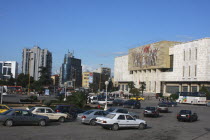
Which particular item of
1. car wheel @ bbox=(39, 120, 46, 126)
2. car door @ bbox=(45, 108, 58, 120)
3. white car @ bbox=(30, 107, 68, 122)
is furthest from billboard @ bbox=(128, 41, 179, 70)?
car wheel @ bbox=(39, 120, 46, 126)

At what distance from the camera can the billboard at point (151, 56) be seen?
10199 centimetres

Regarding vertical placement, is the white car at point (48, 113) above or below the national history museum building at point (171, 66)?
below

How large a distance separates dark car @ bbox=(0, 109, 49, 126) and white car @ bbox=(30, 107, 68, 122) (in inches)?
90.5

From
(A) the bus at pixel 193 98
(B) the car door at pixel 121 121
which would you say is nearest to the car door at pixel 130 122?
(B) the car door at pixel 121 121

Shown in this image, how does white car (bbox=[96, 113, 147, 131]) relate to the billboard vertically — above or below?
below

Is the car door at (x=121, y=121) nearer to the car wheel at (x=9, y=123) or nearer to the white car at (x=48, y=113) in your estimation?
the white car at (x=48, y=113)

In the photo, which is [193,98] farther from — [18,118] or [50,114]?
[18,118]

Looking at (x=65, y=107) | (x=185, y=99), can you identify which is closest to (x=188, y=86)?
(x=185, y=99)

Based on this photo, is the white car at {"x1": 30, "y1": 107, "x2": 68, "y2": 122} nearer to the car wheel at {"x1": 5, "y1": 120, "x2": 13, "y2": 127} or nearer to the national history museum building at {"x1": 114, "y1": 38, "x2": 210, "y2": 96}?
the car wheel at {"x1": 5, "y1": 120, "x2": 13, "y2": 127}

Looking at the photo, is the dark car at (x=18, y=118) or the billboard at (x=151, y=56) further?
the billboard at (x=151, y=56)

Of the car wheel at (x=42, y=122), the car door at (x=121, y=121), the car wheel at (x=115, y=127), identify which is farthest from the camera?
the car wheel at (x=42, y=122)

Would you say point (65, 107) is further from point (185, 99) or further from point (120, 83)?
point (120, 83)

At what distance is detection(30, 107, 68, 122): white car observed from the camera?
2207cm

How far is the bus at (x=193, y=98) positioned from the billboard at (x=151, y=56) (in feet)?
102
